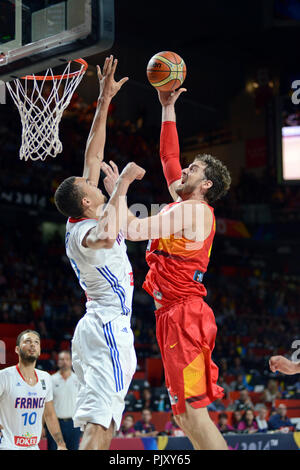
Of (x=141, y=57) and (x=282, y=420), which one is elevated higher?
(x=141, y=57)

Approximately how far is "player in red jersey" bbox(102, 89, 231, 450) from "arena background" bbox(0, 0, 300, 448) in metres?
5.29

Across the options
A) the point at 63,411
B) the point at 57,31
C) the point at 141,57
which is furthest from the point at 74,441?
the point at 141,57

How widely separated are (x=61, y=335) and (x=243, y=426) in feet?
13.8

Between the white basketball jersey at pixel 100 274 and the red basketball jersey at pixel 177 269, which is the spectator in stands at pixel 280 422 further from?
the white basketball jersey at pixel 100 274

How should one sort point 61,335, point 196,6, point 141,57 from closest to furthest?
point 61,335 → point 141,57 → point 196,6

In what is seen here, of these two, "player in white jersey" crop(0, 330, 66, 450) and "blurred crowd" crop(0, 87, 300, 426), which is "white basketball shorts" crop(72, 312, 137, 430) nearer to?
"player in white jersey" crop(0, 330, 66, 450)

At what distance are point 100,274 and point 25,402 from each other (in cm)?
248

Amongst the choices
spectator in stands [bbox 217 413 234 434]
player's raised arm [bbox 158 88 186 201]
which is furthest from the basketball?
spectator in stands [bbox 217 413 234 434]

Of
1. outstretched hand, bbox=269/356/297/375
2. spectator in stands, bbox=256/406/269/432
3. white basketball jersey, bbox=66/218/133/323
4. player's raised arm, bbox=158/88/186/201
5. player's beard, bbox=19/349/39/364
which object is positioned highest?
player's raised arm, bbox=158/88/186/201

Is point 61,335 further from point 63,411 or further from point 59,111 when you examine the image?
point 59,111

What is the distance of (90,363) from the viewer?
3686 millimetres

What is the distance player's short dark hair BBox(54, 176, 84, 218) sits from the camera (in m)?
3.89

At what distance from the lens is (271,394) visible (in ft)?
40.0
